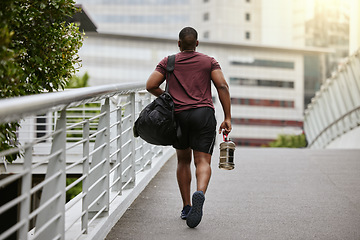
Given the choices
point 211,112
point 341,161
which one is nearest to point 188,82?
point 211,112

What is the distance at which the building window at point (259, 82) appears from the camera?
8600 centimetres

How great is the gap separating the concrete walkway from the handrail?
1.19 metres

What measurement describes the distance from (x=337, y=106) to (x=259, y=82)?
64.1 meters

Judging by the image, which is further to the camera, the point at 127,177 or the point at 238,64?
the point at 238,64

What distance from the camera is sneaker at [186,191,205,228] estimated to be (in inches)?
176

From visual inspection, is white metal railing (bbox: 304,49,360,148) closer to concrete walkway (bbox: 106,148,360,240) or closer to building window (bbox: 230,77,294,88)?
concrete walkway (bbox: 106,148,360,240)

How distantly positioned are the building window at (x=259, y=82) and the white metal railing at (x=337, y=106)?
5581 cm

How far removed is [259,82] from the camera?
284ft

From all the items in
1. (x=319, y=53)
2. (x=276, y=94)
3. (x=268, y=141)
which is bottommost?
(x=268, y=141)

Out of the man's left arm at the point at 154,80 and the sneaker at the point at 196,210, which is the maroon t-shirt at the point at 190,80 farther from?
Result: the sneaker at the point at 196,210

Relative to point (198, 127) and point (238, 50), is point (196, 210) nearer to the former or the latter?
point (198, 127)

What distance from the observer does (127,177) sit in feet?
19.4

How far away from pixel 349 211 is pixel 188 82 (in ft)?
7.04

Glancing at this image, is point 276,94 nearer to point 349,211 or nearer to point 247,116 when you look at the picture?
point 247,116
